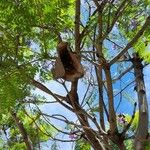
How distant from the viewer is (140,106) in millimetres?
6309

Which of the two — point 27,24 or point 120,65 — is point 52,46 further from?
point 120,65

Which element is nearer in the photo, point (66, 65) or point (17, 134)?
Result: point (66, 65)

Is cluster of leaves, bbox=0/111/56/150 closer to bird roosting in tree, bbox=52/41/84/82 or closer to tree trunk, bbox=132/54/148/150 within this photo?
tree trunk, bbox=132/54/148/150

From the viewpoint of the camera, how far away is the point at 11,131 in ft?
30.1

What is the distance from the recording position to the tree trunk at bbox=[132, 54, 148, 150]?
225 inches

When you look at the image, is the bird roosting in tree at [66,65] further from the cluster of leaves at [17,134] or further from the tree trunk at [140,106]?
the cluster of leaves at [17,134]

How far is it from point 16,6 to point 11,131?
5018 mm

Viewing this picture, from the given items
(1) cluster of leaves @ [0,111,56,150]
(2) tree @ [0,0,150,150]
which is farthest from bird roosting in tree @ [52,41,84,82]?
(1) cluster of leaves @ [0,111,56,150]

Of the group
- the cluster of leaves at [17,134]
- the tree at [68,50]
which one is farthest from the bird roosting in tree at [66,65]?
the cluster of leaves at [17,134]

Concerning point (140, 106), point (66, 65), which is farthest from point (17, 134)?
point (66, 65)

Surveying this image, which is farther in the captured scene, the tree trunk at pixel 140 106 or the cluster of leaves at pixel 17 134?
the cluster of leaves at pixel 17 134

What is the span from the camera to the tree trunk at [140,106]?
5.72m

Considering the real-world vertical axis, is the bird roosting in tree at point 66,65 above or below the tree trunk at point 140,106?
below

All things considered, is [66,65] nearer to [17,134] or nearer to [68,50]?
[68,50]
